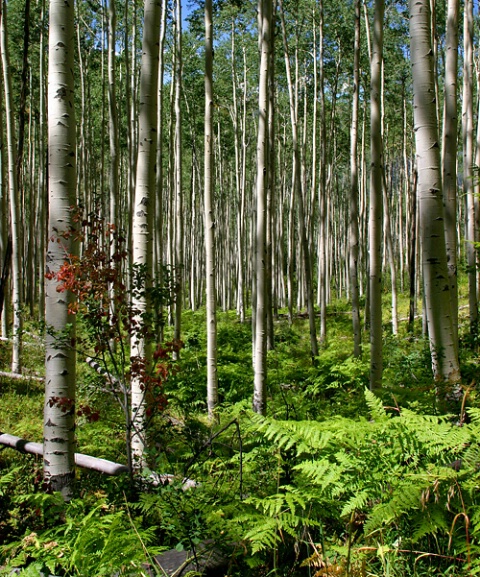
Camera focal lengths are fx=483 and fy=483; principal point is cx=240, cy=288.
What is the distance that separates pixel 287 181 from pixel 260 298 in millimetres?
26400

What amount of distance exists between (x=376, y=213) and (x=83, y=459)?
410 cm

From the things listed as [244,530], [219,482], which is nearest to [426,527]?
[244,530]

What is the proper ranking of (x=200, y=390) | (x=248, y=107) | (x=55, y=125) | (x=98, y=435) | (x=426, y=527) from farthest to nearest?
(x=248, y=107) → (x=200, y=390) → (x=98, y=435) → (x=55, y=125) → (x=426, y=527)

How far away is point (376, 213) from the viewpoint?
18.5 ft

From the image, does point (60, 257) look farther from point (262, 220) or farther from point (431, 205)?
point (262, 220)

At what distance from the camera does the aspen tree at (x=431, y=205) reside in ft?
12.1

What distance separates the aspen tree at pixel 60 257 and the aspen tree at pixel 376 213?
3.33 m

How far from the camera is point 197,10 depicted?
1293 centimetres

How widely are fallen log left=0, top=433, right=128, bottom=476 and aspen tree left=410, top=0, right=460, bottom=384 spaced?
2.74 m

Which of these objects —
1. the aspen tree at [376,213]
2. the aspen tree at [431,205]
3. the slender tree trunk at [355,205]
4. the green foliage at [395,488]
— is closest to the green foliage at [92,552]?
the green foliage at [395,488]

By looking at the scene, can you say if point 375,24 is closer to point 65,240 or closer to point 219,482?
point 65,240

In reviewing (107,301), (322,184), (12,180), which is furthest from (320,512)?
(322,184)

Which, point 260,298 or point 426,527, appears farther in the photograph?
point 260,298

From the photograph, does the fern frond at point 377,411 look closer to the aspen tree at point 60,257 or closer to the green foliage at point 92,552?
the green foliage at point 92,552
